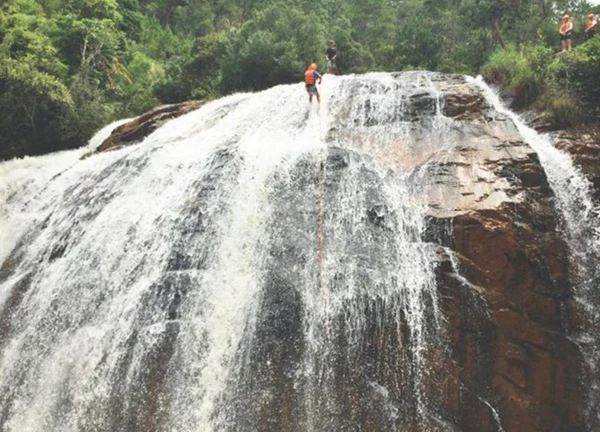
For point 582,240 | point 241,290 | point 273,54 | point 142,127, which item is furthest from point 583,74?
point 273,54

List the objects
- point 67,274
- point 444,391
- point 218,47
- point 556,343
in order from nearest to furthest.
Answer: point 444,391 → point 556,343 → point 67,274 → point 218,47

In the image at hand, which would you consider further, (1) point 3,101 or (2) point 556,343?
(1) point 3,101

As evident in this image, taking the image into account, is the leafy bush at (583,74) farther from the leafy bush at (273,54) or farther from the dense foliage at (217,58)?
the leafy bush at (273,54)

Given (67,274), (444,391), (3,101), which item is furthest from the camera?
(3,101)

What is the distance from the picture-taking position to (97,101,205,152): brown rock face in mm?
15477

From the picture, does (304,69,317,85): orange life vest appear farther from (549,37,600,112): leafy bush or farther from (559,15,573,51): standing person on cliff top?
(559,15,573,51): standing person on cliff top

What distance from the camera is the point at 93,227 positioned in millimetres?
10312

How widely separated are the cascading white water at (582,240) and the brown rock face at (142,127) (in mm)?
9790

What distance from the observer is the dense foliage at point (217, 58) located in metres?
15.6

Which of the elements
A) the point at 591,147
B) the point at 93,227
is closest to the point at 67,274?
the point at 93,227

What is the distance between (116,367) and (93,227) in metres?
3.28

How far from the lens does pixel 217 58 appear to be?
24.4 meters

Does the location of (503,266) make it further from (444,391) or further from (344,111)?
(344,111)

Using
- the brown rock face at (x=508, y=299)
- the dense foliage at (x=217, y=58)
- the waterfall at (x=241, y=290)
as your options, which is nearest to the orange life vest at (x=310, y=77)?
the waterfall at (x=241, y=290)
